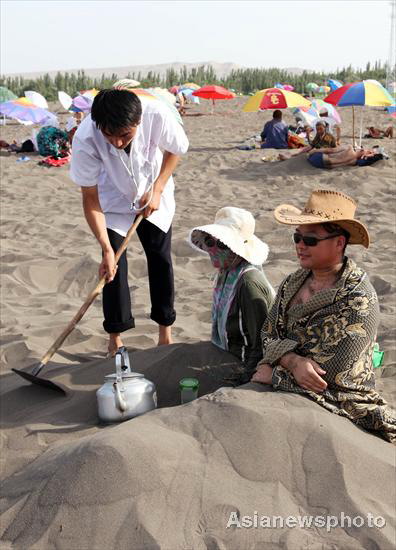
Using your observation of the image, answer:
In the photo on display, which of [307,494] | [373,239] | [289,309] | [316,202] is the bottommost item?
[373,239]

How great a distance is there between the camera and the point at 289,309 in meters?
2.69

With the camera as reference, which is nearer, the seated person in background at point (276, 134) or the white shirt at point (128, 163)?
the white shirt at point (128, 163)

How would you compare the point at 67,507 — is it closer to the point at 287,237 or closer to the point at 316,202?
the point at 316,202

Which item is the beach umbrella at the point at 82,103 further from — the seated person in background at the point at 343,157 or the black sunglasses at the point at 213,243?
the black sunglasses at the point at 213,243

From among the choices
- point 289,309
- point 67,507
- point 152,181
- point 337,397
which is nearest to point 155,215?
point 152,181

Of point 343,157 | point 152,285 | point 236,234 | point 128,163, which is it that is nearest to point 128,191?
point 128,163

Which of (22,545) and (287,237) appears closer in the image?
(22,545)

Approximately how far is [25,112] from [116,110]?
1342cm

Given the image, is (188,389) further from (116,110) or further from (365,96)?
(365,96)

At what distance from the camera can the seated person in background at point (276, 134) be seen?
40.1ft

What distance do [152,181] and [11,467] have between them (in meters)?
1.65

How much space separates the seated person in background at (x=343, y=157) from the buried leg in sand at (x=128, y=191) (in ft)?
20.9

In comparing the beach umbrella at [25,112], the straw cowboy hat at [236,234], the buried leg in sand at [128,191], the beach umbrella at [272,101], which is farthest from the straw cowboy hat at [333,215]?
the beach umbrella at [25,112]

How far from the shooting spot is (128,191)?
3463mm
